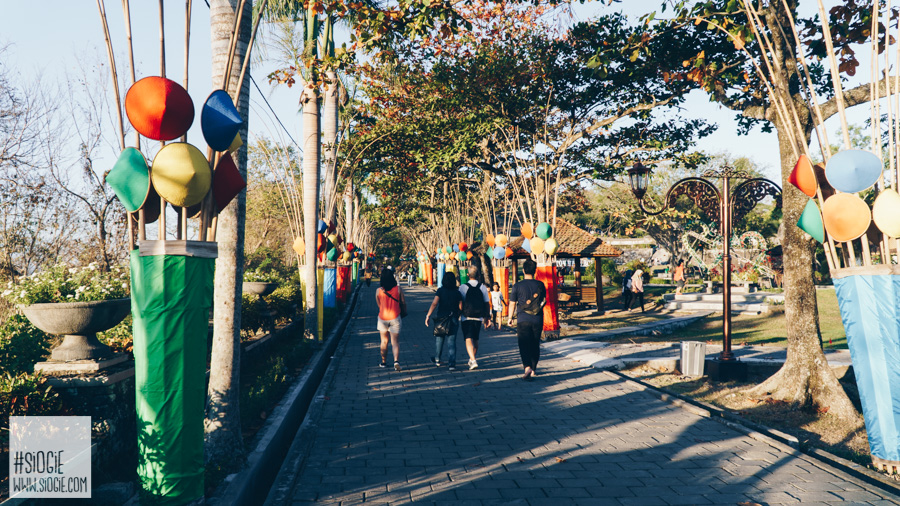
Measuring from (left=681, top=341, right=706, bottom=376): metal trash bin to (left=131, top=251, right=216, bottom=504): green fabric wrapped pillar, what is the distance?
25.9 feet

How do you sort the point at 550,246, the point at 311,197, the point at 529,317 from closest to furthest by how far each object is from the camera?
the point at 529,317 → the point at 311,197 → the point at 550,246

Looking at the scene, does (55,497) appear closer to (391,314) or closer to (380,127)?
(391,314)

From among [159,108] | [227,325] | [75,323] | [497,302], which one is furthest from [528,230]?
[159,108]

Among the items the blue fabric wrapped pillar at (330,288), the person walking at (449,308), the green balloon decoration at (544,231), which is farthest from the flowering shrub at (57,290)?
the blue fabric wrapped pillar at (330,288)

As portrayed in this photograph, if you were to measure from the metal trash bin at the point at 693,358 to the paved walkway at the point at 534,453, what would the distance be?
1.42m

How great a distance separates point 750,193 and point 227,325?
461 inches

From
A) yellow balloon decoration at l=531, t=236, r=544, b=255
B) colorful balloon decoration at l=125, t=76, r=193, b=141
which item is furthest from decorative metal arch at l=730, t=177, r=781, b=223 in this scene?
colorful balloon decoration at l=125, t=76, r=193, b=141

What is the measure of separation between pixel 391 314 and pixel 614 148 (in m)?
10.2

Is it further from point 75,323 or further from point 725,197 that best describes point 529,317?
point 75,323

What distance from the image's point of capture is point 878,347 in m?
4.81

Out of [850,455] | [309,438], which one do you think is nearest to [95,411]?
[309,438]

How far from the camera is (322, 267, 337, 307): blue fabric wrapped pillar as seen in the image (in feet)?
58.5

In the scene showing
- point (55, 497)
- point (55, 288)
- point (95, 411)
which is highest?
point (55, 288)

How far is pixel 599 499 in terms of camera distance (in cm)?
433
